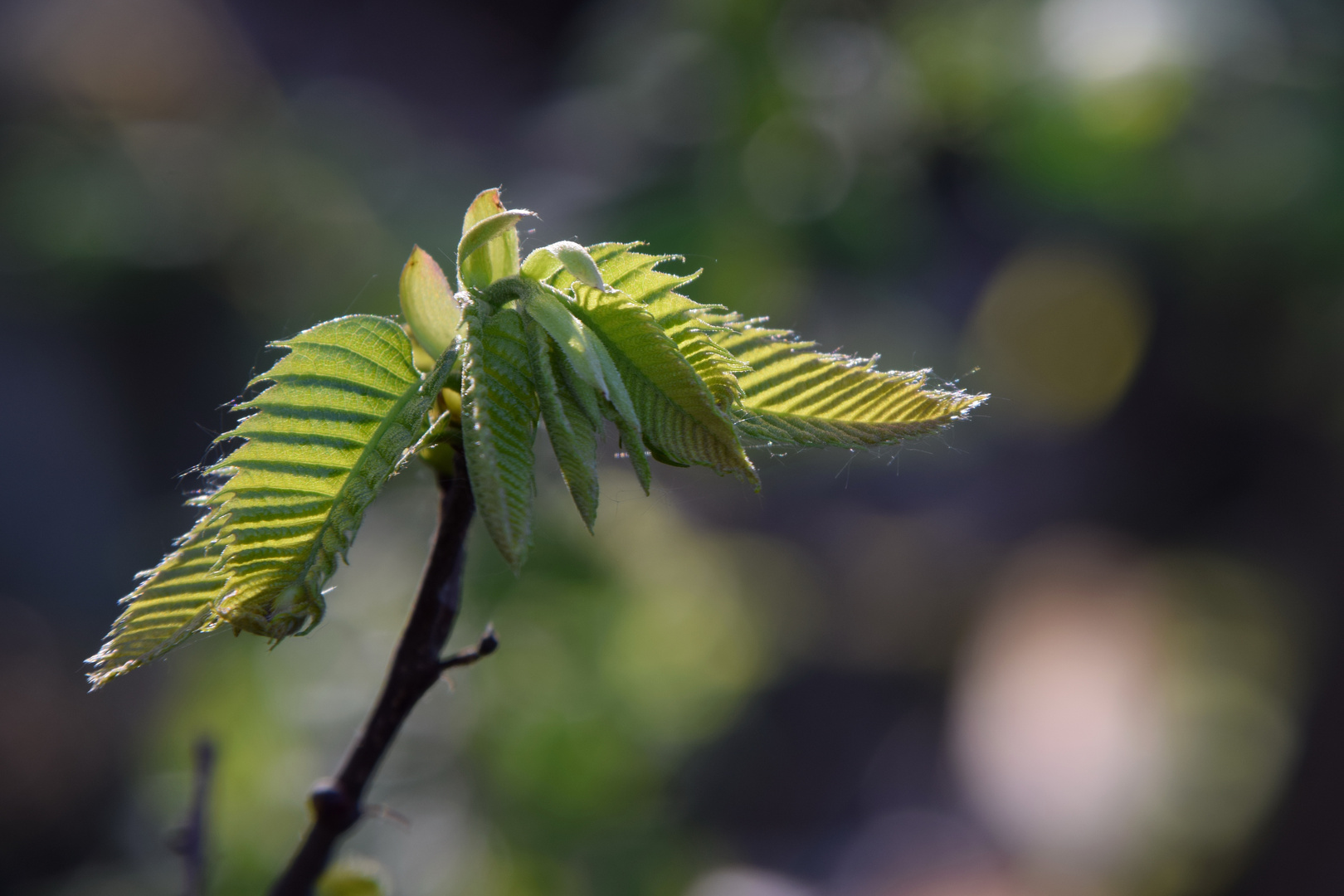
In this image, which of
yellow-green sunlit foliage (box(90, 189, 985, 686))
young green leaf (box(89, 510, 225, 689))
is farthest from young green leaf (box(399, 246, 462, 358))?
young green leaf (box(89, 510, 225, 689))

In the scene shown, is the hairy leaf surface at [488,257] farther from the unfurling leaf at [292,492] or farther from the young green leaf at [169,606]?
the young green leaf at [169,606]

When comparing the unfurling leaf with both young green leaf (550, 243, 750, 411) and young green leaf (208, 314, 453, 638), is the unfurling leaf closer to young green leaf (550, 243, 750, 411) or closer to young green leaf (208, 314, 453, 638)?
young green leaf (208, 314, 453, 638)

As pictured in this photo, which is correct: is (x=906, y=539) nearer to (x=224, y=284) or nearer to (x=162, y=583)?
(x=224, y=284)

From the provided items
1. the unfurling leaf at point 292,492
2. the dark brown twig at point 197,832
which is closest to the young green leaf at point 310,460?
the unfurling leaf at point 292,492

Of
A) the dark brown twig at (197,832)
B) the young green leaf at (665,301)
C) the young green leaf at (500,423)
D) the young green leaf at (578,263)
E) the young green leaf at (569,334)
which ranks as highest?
the young green leaf at (665,301)

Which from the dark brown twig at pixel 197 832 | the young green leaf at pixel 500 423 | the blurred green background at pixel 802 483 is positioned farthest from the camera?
the blurred green background at pixel 802 483

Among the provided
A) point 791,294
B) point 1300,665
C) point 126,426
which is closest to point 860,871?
point 1300,665
